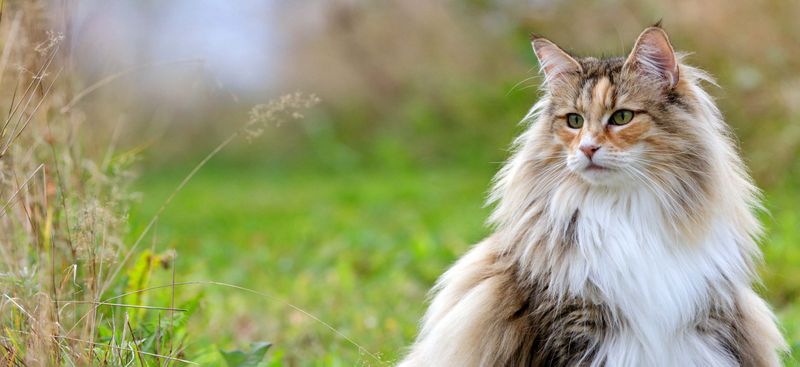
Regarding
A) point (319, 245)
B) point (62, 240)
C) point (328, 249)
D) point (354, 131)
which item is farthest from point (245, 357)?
point (354, 131)

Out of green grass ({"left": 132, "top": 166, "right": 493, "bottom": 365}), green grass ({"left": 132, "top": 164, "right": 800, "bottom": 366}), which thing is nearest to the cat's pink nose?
green grass ({"left": 132, "top": 164, "right": 800, "bottom": 366})

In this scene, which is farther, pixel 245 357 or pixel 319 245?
pixel 319 245

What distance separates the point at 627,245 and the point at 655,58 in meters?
0.60

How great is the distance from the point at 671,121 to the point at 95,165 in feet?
7.61

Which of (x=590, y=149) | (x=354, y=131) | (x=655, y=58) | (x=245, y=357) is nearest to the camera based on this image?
A: (x=590, y=149)

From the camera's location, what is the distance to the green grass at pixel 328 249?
201 inches

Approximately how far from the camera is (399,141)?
1302 cm

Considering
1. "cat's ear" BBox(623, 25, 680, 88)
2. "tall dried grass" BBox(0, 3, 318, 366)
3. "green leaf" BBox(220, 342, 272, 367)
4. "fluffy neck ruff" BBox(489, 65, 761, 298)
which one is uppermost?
"cat's ear" BBox(623, 25, 680, 88)

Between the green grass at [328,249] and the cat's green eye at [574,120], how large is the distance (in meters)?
1.16

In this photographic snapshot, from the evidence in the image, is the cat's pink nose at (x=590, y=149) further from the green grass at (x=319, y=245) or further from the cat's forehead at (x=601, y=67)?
the green grass at (x=319, y=245)

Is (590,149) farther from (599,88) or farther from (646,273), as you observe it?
(646,273)

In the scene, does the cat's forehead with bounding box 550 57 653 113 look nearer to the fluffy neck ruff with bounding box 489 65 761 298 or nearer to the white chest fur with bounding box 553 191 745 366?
the fluffy neck ruff with bounding box 489 65 761 298

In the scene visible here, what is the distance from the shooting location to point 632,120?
3082 mm

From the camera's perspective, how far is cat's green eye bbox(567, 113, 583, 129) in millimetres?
3207
